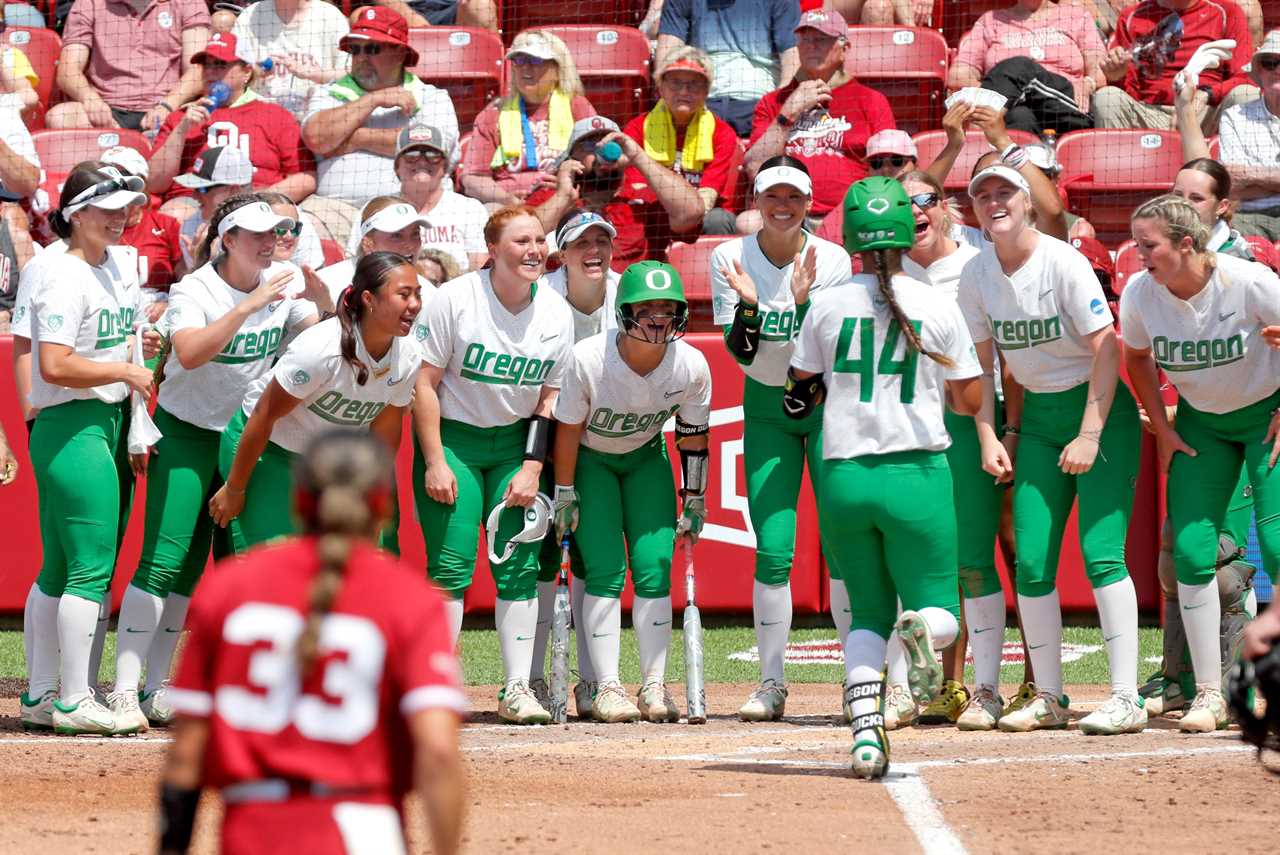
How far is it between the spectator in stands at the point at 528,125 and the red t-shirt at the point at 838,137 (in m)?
1.30

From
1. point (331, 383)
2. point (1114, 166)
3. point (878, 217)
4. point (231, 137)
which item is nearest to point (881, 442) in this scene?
point (878, 217)

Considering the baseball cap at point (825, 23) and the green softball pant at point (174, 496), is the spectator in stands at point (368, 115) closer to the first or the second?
the baseball cap at point (825, 23)

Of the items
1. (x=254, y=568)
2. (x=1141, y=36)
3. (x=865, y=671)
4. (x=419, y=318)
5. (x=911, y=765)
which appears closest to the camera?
(x=254, y=568)

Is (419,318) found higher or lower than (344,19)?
lower

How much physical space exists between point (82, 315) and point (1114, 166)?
22.5 ft

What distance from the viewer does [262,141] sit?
11398 mm

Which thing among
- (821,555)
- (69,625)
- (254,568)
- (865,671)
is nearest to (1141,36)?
(821,555)

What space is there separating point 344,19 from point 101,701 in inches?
265

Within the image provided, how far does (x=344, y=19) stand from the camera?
12672 millimetres

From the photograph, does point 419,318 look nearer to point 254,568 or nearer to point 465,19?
point 254,568

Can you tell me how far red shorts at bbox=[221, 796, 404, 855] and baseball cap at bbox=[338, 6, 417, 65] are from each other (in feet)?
29.8

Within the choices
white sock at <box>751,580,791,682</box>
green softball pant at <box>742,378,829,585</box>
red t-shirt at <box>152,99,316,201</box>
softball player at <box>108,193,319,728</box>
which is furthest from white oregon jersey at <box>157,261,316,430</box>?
red t-shirt at <box>152,99,316,201</box>

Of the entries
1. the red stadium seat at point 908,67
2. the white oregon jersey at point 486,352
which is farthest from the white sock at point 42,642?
the red stadium seat at point 908,67

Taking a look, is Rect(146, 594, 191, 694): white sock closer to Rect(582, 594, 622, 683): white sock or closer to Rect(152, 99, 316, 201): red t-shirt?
Rect(582, 594, 622, 683): white sock
